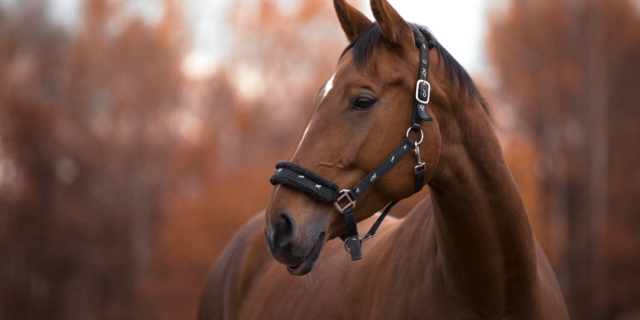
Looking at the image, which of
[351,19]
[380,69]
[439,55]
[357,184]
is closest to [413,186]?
[357,184]

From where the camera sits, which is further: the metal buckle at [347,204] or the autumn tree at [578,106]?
the autumn tree at [578,106]

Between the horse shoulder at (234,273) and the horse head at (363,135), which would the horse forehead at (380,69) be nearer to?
the horse head at (363,135)

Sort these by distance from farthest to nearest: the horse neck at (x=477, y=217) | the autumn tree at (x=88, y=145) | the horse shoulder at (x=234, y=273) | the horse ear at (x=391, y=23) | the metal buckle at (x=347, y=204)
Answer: the autumn tree at (x=88, y=145)
the horse shoulder at (x=234, y=273)
the horse neck at (x=477, y=217)
the horse ear at (x=391, y=23)
the metal buckle at (x=347, y=204)

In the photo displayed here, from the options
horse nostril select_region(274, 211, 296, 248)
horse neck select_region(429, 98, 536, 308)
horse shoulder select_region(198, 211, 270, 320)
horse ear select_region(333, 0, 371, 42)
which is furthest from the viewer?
horse shoulder select_region(198, 211, 270, 320)

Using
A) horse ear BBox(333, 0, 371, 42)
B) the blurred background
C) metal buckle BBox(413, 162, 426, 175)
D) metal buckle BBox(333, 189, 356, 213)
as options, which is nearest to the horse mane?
horse ear BBox(333, 0, 371, 42)

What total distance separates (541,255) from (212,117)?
86.0ft

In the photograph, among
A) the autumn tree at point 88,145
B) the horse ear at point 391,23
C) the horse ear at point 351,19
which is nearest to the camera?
the horse ear at point 391,23

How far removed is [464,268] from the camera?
120 inches

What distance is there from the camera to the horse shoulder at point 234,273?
523 cm

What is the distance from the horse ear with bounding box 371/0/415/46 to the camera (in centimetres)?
290

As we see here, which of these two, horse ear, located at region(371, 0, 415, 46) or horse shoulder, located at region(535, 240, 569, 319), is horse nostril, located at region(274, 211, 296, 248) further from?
horse shoulder, located at region(535, 240, 569, 319)

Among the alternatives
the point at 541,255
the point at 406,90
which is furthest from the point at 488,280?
the point at 406,90

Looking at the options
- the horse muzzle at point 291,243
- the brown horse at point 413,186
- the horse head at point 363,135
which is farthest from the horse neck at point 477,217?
the horse muzzle at point 291,243

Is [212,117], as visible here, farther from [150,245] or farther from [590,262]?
[590,262]
